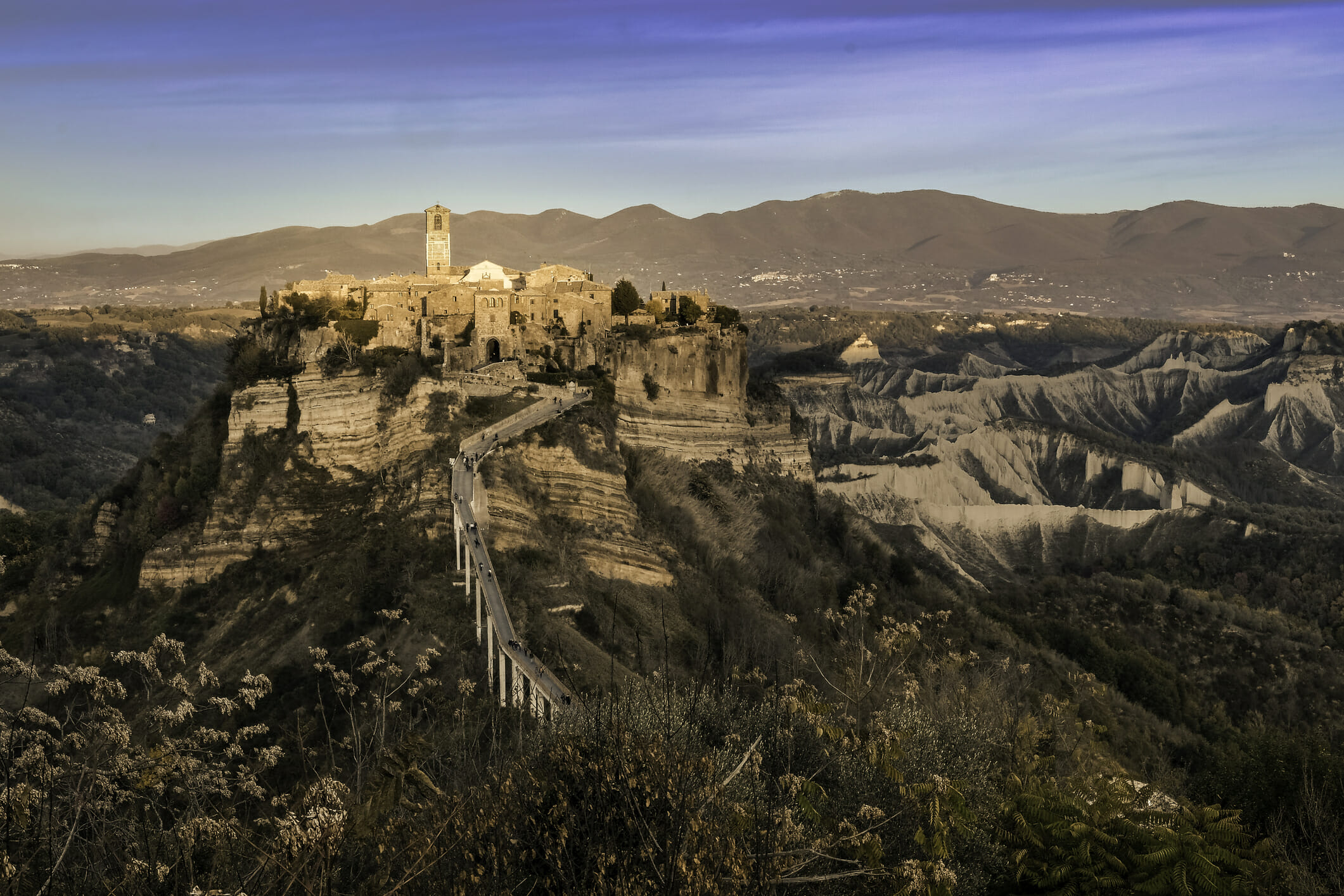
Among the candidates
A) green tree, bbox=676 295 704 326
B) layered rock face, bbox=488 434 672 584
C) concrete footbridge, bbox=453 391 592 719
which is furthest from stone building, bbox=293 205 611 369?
layered rock face, bbox=488 434 672 584

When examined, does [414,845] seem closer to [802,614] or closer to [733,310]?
[802,614]

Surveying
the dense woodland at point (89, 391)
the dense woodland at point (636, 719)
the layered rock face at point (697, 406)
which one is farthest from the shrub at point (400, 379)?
the dense woodland at point (89, 391)

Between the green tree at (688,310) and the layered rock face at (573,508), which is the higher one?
the green tree at (688,310)

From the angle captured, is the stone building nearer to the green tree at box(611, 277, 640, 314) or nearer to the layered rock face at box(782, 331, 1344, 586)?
the green tree at box(611, 277, 640, 314)

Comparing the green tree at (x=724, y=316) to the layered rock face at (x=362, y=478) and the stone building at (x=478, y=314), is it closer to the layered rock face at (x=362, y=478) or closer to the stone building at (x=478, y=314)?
the stone building at (x=478, y=314)

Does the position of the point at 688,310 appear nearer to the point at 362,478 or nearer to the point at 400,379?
the point at 400,379

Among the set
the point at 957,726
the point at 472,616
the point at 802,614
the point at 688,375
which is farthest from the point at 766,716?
the point at 688,375
